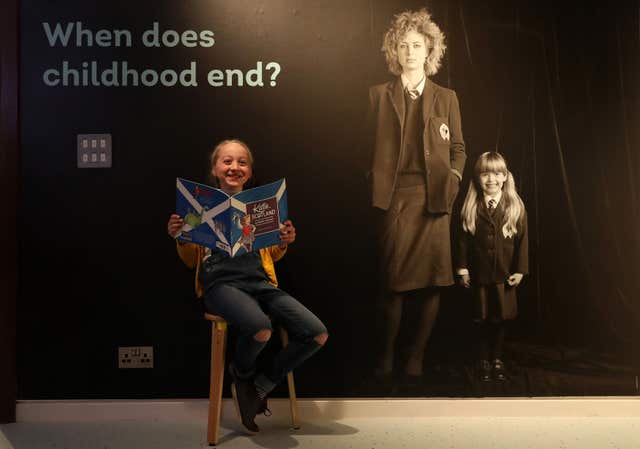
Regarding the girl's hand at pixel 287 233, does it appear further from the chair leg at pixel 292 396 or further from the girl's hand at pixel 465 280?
the girl's hand at pixel 465 280

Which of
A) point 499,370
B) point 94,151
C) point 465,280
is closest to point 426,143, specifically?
point 465,280

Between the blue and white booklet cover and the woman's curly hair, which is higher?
the woman's curly hair

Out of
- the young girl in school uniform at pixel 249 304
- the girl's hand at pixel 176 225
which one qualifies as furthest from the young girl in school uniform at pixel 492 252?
the girl's hand at pixel 176 225

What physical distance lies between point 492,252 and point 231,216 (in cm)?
127

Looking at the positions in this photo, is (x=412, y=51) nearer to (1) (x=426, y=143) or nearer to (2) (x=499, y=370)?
(1) (x=426, y=143)

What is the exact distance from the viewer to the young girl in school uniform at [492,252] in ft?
9.44

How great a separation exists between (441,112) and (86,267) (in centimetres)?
183

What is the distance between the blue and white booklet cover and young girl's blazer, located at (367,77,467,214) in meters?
0.59

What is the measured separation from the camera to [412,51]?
286 centimetres

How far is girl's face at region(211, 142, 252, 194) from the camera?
2.68m

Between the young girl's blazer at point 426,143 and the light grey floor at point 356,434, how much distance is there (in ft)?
3.28

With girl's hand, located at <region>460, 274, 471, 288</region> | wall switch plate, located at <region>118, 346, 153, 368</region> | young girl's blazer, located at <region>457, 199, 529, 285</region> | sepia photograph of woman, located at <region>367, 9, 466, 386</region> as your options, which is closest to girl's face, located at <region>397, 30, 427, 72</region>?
sepia photograph of woman, located at <region>367, 9, 466, 386</region>

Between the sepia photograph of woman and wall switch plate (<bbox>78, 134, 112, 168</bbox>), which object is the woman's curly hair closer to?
the sepia photograph of woman

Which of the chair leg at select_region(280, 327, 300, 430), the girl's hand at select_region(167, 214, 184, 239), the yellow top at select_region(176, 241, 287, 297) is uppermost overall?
the girl's hand at select_region(167, 214, 184, 239)
